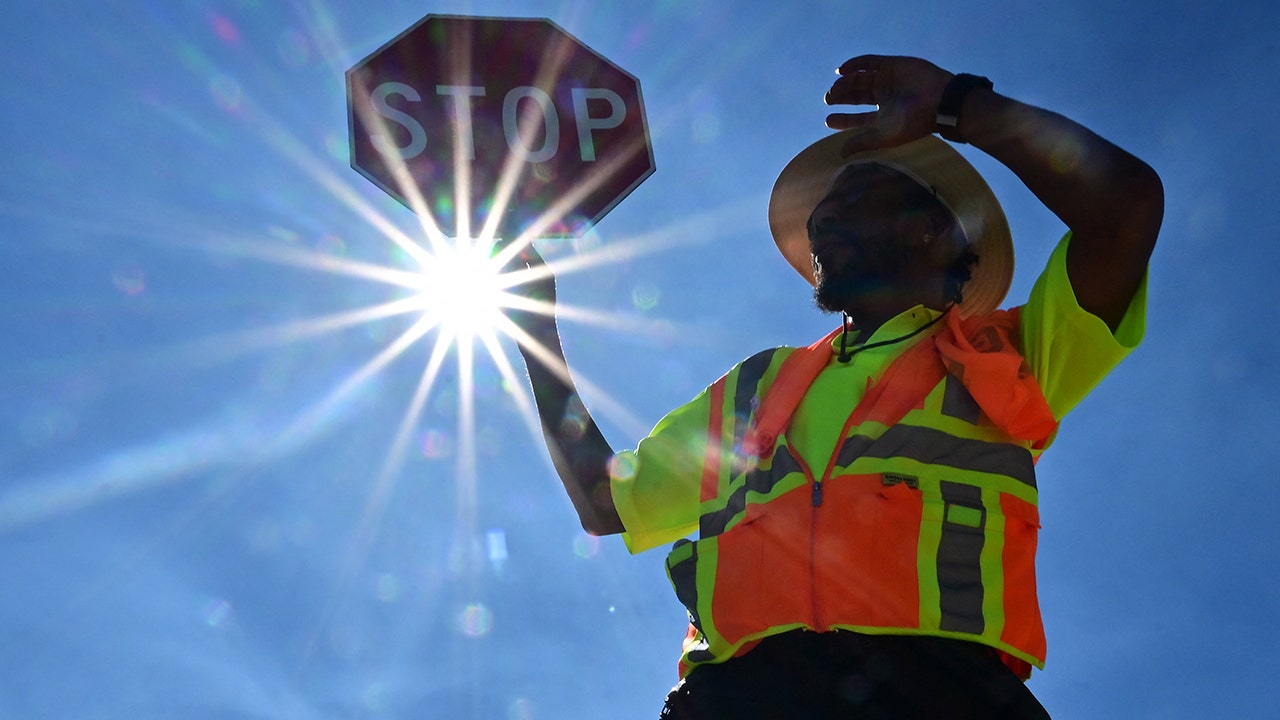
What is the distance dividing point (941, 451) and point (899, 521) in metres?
0.25

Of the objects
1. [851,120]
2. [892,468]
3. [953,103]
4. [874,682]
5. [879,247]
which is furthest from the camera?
[879,247]

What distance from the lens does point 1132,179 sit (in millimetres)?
2586

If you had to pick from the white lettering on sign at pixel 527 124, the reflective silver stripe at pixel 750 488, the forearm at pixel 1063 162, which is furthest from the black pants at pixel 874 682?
the white lettering on sign at pixel 527 124

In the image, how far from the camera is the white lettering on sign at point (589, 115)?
3322 millimetres

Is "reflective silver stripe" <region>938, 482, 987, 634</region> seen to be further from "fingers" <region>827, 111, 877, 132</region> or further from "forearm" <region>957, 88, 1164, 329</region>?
"fingers" <region>827, 111, 877, 132</region>

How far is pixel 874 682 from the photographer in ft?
7.97

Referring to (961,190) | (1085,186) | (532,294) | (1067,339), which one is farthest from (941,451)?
(961,190)

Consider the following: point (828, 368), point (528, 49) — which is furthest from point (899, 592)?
point (528, 49)

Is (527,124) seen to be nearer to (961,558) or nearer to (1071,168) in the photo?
(1071,168)

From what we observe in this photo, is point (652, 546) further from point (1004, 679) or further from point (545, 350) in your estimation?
point (1004, 679)

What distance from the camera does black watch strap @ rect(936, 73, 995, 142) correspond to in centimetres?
275

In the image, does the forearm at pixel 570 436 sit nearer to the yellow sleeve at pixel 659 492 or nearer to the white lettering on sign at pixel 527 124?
the yellow sleeve at pixel 659 492

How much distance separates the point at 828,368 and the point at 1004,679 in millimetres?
964

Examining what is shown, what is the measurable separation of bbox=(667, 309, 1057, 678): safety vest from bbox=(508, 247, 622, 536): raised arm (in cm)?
40
